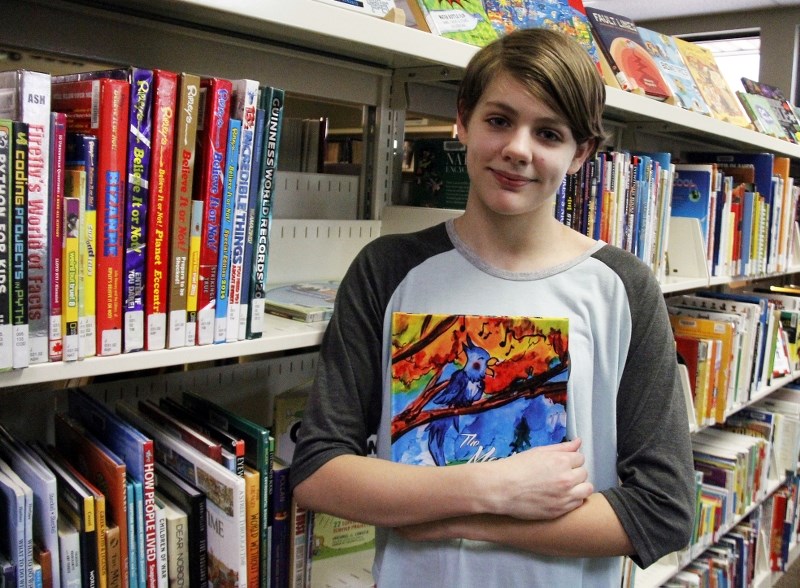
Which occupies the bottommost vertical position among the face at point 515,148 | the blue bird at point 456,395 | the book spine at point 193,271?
the blue bird at point 456,395

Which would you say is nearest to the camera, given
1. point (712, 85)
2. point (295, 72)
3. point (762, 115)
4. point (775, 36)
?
point (295, 72)

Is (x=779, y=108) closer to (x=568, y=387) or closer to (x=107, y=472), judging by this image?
(x=568, y=387)

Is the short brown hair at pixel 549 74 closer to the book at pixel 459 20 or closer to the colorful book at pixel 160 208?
the book at pixel 459 20

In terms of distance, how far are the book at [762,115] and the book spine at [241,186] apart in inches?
78.1

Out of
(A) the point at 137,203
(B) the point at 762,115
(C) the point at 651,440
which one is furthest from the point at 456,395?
(B) the point at 762,115

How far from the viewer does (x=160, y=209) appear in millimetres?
826

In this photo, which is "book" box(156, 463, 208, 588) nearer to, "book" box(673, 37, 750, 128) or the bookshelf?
the bookshelf

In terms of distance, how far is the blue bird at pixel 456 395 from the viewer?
3.39ft

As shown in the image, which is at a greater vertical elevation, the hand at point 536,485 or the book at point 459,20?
the book at point 459,20

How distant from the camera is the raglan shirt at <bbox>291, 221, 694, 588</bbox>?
3.28ft

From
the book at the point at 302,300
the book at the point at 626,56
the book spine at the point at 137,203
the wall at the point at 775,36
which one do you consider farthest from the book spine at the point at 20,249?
the wall at the point at 775,36

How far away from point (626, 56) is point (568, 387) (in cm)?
106

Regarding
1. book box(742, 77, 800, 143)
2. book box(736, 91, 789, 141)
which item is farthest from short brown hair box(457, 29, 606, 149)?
book box(742, 77, 800, 143)

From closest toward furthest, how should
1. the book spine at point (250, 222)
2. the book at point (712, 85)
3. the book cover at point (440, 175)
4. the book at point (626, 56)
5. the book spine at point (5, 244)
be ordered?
the book spine at point (5, 244) → the book spine at point (250, 222) → the book cover at point (440, 175) → the book at point (626, 56) → the book at point (712, 85)
